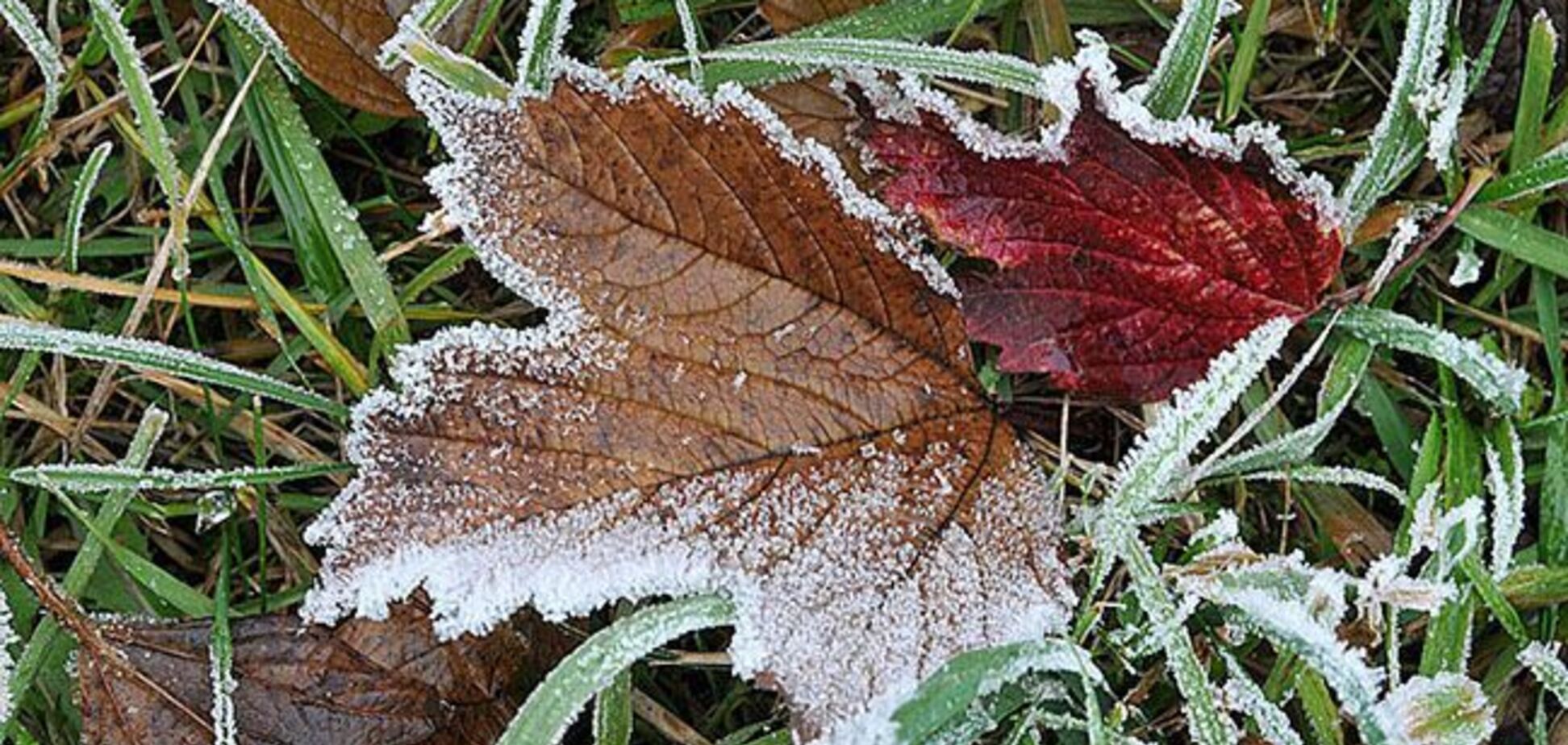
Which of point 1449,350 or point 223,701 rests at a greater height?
point 1449,350

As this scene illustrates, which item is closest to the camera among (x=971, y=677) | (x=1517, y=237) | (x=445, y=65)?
(x=971, y=677)

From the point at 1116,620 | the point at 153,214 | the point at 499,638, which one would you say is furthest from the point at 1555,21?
the point at 153,214

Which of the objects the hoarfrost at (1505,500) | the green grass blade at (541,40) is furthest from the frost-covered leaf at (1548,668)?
the green grass blade at (541,40)

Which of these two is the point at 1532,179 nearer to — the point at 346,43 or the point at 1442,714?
the point at 1442,714

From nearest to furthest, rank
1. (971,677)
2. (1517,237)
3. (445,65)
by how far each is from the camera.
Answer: (971,677)
(445,65)
(1517,237)

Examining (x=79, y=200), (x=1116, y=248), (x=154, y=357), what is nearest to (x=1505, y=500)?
(x=1116, y=248)

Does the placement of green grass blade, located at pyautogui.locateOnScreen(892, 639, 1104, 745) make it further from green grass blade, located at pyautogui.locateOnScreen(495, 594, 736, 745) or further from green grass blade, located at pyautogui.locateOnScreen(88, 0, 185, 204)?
green grass blade, located at pyautogui.locateOnScreen(88, 0, 185, 204)

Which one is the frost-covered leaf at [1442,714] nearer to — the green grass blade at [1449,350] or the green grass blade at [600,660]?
the green grass blade at [1449,350]

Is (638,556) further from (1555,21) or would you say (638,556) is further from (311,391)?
(1555,21)

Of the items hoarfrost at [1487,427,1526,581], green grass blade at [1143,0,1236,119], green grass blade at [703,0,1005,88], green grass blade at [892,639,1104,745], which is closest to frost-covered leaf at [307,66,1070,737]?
green grass blade at [892,639,1104,745]
